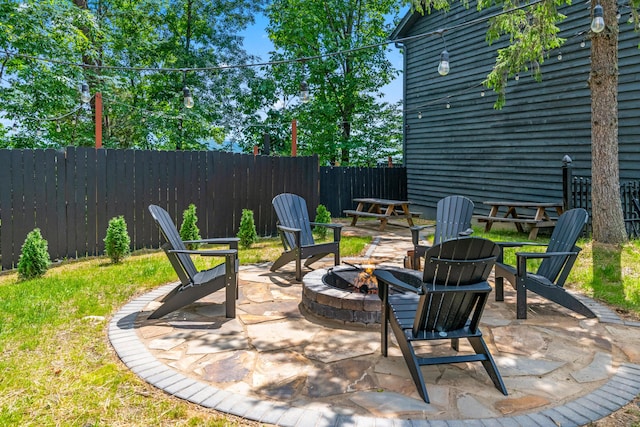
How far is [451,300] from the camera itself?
2.36 metres

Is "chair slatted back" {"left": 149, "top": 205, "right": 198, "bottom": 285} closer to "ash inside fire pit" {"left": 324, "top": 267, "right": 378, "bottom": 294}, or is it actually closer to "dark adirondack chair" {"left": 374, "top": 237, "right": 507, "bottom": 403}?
"ash inside fire pit" {"left": 324, "top": 267, "right": 378, "bottom": 294}

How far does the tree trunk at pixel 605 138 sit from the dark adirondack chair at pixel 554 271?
2985 millimetres

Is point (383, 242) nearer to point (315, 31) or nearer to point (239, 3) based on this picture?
point (315, 31)

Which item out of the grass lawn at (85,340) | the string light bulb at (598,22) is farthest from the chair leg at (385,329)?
the string light bulb at (598,22)

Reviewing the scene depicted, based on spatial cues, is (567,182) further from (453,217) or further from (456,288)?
(456,288)

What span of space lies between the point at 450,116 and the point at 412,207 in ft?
9.70

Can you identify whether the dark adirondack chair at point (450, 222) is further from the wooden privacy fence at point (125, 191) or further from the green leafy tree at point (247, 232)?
the wooden privacy fence at point (125, 191)

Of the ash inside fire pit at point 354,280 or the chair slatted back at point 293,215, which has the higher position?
the chair slatted back at point 293,215

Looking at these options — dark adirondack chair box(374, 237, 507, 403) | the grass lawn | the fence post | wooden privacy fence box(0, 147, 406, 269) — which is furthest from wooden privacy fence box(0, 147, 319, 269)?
dark adirondack chair box(374, 237, 507, 403)

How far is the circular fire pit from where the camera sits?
324 centimetres

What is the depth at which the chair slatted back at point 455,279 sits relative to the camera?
2.30 meters

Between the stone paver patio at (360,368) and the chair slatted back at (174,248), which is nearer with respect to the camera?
the stone paver patio at (360,368)

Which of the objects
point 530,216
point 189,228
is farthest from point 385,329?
point 530,216

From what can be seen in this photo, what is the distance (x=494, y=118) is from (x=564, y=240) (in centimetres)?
654
